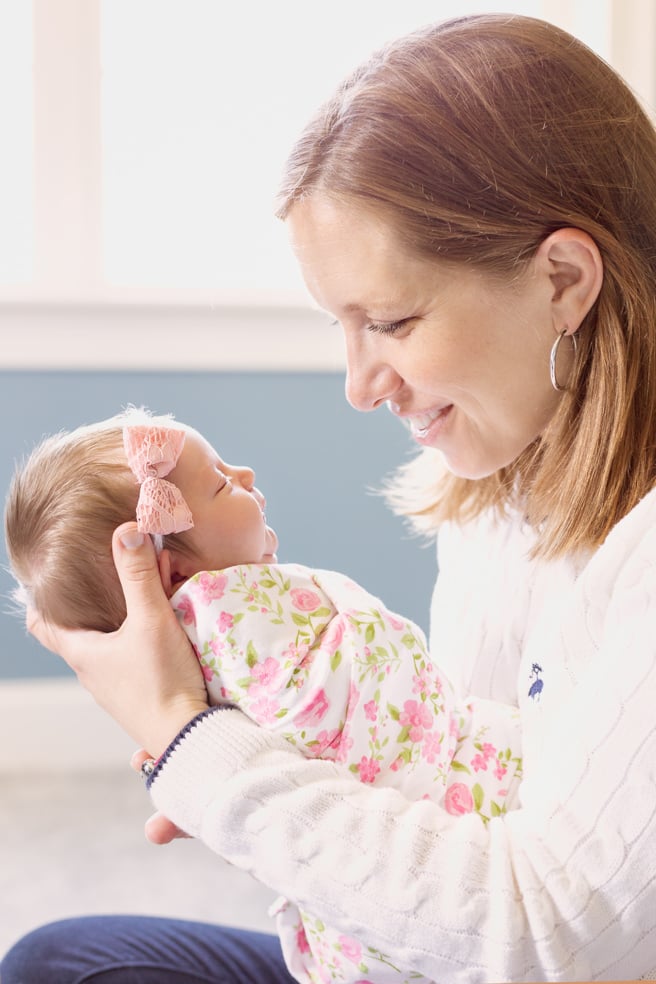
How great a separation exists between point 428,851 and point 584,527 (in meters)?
0.37

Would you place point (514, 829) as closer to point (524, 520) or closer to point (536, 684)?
point (536, 684)

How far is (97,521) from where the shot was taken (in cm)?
109

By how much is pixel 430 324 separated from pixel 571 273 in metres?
0.14

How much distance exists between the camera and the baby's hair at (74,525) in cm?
109

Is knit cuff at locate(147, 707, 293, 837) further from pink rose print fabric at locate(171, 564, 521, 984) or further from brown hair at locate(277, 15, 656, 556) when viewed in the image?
brown hair at locate(277, 15, 656, 556)

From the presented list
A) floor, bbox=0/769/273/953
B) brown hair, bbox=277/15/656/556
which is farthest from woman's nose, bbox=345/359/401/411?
floor, bbox=0/769/273/953

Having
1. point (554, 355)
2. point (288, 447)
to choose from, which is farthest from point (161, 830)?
point (288, 447)

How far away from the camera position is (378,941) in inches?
32.9

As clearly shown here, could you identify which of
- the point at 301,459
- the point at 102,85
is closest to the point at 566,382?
the point at 301,459

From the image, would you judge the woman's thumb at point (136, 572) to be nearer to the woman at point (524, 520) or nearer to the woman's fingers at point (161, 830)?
the woman at point (524, 520)

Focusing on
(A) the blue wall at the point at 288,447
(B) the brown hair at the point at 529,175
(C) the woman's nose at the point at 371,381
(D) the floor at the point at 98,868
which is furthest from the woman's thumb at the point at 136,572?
(A) the blue wall at the point at 288,447

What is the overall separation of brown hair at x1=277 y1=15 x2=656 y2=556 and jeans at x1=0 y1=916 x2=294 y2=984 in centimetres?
57

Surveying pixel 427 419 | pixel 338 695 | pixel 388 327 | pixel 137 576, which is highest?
pixel 388 327

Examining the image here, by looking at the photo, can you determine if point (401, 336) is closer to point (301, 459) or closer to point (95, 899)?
point (95, 899)
